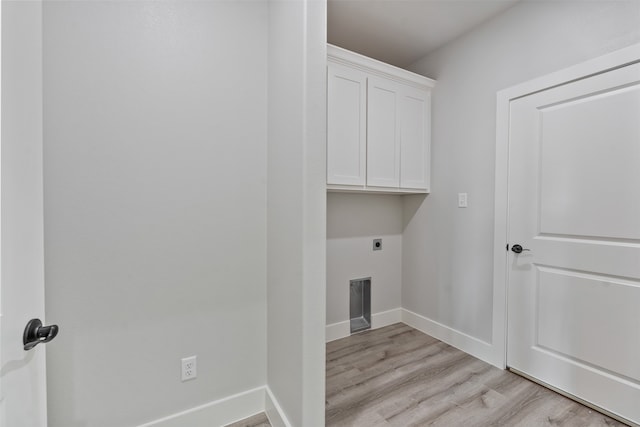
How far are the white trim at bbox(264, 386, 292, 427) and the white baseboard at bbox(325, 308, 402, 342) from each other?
95 cm

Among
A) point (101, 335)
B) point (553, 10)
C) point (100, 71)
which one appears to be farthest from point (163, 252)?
point (553, 10)

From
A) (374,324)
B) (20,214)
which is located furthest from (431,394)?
(20,214)

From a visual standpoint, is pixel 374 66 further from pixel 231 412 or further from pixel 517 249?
pixel 231 412

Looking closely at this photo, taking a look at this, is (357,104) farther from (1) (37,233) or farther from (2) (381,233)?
(1) (37,233)

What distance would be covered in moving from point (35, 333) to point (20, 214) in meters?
0.34

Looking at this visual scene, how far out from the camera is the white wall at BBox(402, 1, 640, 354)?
170 cm

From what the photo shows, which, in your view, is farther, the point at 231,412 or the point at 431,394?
the point at 431,394

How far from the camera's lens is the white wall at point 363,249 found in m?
2.56

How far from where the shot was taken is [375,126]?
7.60 feet

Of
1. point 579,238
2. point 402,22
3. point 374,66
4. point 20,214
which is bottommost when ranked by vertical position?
point 579,238

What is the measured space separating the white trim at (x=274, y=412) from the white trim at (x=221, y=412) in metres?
0.04

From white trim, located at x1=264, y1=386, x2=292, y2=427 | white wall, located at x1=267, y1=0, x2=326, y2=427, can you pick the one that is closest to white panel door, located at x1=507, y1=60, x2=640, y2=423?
white wall, located at x1=267, y1=0, x2=326, y2=427

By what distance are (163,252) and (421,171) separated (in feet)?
7.39

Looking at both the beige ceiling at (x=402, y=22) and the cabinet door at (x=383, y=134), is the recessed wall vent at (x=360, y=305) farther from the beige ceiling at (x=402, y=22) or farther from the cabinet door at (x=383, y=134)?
the beige ceiling at (x=402, y=22)
